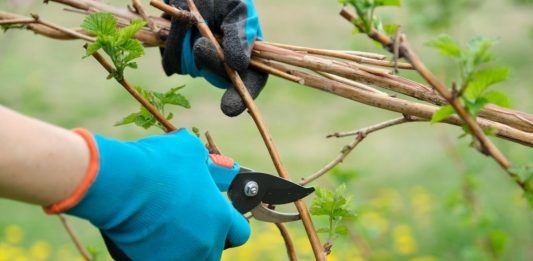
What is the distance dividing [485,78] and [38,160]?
0.59 m

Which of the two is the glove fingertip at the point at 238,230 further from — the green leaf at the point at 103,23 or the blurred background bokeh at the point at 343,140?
the blurred background bokeh at the point at 343,140

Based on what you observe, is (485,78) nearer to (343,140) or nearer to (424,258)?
(424,258)

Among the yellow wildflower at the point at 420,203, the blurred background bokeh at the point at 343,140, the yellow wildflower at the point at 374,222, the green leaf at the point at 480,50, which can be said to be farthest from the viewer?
the yellow wildflower at the point at 420,203

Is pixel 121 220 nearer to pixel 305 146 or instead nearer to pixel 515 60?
pixel 305 146

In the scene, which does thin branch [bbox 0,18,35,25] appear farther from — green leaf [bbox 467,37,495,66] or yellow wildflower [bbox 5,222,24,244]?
yellow wildflower [bbox 5,222,24,244]

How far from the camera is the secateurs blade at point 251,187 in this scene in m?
1.52

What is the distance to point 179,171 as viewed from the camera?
1.34m

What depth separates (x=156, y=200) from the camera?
1.30 metres

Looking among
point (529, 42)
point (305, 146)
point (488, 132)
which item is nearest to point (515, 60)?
point (529, 42)

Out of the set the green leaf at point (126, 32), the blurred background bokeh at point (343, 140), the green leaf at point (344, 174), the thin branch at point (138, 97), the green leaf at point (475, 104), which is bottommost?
the blurred background bokeh at point (343, 140)

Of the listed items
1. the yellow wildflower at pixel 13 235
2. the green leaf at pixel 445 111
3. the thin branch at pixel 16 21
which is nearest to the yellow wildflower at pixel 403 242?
the yellow wildflower at pixel 13 235

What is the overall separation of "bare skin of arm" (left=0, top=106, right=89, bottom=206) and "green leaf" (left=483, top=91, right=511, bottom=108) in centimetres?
55

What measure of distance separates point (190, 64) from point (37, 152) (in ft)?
1.91

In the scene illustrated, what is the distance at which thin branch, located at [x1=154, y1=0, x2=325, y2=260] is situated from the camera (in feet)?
4.71
